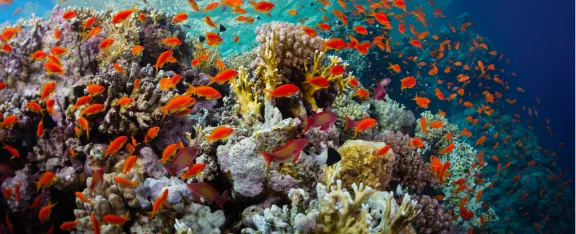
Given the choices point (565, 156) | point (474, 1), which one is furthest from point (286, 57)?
point (474, 1)

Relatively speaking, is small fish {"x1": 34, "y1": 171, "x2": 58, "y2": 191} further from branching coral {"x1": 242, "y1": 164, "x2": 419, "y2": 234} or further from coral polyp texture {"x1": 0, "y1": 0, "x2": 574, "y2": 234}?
branching coral {"x1": 242, "y1": 164, "x2": 419, "y2": 234}

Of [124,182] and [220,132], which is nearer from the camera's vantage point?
[124,182]

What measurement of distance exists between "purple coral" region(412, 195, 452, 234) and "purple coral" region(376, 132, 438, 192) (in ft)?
1.81

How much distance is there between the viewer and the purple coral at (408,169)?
5.17m

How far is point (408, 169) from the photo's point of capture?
17.1 feet

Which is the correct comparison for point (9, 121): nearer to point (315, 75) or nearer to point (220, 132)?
point (220, 132)

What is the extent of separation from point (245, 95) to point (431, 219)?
3395 mm

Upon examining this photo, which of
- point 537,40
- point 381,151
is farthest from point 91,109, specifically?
point 537,40

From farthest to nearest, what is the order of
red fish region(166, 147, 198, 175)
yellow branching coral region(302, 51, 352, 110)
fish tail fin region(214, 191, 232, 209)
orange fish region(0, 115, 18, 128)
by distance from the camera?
yellow branching coral region(302, 51, 352, 110), orange fish region(0, 115, 18, 128), fish tail fin region(214, 191, 232, 209), red fish region(166, 147, 198, 175)

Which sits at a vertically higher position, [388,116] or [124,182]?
[124,182]

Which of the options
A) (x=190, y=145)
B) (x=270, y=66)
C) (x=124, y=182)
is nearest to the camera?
(x=124, y=182)

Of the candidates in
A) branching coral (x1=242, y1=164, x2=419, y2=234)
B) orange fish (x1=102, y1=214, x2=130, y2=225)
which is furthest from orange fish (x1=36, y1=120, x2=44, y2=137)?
branching coral (x1=242, y1=164, x2=419, y2=234)

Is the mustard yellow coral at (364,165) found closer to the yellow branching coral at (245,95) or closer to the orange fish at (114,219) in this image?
the yellow branching coral at (245,95)

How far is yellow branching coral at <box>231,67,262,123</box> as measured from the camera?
14.9 ft
